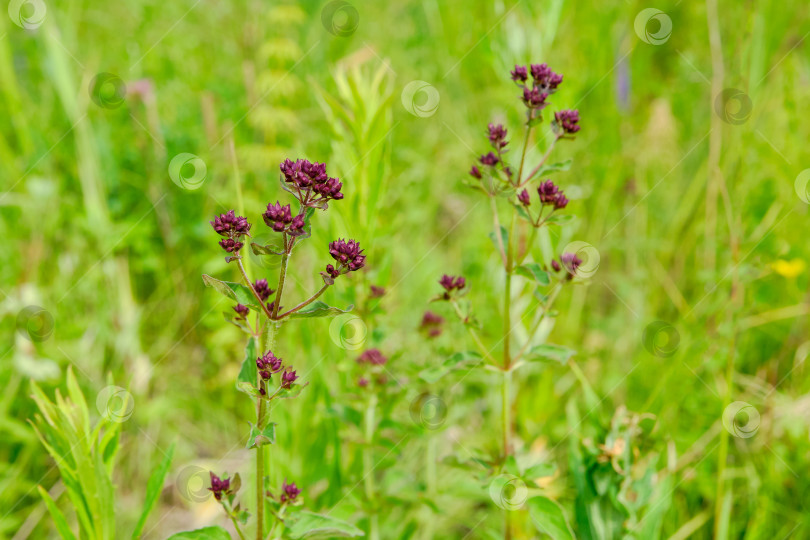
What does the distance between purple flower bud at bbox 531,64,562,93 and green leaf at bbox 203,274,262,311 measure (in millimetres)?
605

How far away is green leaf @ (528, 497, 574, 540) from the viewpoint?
97 cm

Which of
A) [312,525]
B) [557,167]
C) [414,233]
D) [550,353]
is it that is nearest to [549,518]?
[550,353]

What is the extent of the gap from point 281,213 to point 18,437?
1.25 metres

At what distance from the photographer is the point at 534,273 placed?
1.04 m

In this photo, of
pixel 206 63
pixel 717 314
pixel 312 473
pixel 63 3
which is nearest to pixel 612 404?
pixel 717 314

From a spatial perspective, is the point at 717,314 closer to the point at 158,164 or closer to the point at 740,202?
the point at 740,202

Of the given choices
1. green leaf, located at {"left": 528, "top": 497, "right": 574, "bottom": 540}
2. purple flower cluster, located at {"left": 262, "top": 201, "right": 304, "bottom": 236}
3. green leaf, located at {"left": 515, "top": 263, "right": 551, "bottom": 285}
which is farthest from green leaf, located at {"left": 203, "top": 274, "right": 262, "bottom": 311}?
green leaf, located at {"left": 528, "top": 497, "right": 574, "bottom": 540}

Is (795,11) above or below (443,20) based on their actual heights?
below

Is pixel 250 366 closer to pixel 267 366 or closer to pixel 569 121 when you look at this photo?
pixel 267 366

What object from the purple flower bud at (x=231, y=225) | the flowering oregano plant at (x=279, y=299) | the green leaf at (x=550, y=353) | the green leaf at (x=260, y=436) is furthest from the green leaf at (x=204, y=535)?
the green leaf at (x=550, y=353)

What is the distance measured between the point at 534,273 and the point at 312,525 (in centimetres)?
54

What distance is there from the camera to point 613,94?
252 centimetres

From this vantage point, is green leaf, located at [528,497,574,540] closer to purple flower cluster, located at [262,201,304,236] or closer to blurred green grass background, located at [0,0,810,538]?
blurred green grass background, located at [0,0,810,538]

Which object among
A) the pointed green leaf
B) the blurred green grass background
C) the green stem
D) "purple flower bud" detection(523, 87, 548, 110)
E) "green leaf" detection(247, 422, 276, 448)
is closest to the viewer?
"green leaf" detection(247, 422, 276, 448)
